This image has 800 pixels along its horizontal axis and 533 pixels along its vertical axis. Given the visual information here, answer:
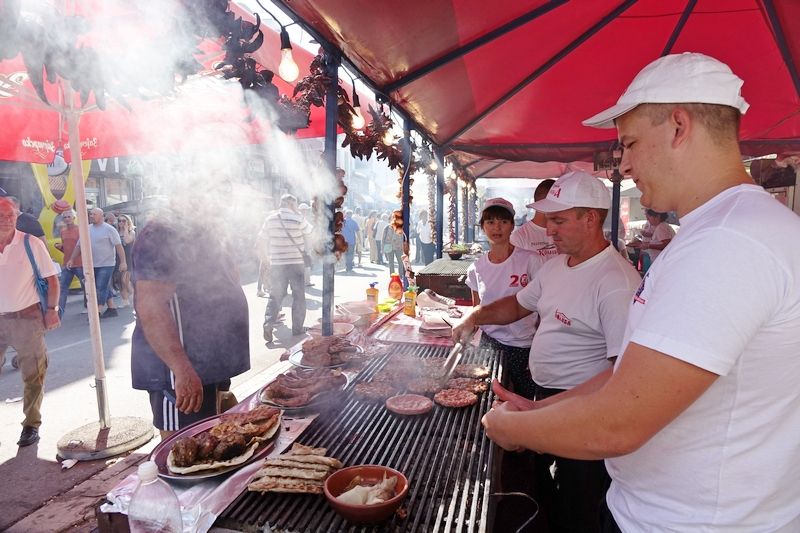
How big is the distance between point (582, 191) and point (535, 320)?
67.5 inches

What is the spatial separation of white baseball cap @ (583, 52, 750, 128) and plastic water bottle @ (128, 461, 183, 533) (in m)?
1.99

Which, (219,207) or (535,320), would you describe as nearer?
(219,207)

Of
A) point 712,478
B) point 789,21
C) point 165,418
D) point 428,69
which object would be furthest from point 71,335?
point 789,21

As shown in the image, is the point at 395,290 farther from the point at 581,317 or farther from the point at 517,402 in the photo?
the point at 517,402

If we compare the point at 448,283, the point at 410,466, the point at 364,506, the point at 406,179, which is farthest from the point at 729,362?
the point at 448,283

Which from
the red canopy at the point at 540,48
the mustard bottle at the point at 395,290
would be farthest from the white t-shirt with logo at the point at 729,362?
the mustard bottle at the point at 395,290

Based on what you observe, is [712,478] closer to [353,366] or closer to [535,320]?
Answer: [353,366]

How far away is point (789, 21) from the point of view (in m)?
3.64

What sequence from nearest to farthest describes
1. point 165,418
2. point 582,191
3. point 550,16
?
point 582,191 < point 165,418 < point 550,16

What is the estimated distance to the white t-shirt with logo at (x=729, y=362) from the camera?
1.02 m

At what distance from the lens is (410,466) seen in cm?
213

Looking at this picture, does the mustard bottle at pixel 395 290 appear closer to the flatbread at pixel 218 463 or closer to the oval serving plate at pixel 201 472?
the oval serving plate at pixel 201 472

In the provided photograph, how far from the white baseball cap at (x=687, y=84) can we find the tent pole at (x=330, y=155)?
8.48ft

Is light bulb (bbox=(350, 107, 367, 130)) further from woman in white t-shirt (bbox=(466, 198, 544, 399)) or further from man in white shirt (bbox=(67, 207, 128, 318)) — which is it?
man in white shirt (bbox=(67, 207, 128, 318))
